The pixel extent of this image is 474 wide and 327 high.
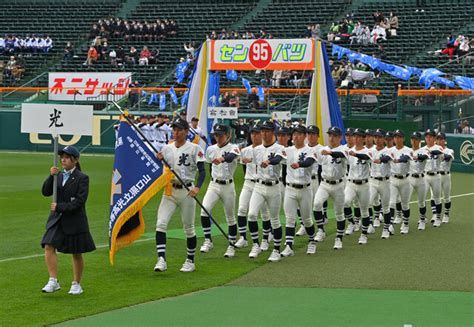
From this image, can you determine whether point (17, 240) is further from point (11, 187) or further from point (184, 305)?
point (11, 187)

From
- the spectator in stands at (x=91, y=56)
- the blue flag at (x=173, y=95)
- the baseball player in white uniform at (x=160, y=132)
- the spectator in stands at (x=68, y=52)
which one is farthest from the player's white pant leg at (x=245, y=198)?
the spectator in stands at (x=68, y=52)

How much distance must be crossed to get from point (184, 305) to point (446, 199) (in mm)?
10955

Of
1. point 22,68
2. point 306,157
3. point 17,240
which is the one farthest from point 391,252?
point 22,68

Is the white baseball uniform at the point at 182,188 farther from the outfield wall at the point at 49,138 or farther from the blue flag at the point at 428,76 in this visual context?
the outfield wall at the point at 49,138

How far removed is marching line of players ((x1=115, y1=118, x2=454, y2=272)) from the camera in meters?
13.8

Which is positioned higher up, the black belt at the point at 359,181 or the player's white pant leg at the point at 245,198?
the black belt at the point at 359,181

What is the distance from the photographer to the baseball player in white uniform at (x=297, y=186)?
49.3 feet

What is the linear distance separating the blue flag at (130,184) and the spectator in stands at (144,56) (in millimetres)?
32664

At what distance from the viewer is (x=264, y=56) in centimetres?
2748

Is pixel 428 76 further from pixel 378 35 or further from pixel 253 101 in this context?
pixel 378 35

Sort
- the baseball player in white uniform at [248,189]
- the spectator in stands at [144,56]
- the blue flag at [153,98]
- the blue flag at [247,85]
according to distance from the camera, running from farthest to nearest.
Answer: the spectator in stands at [144,56], the blue flag at [153,98], the blue flag at [247,85], the baseball player in white uniform at [248,189]

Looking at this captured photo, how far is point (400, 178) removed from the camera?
18.8 m

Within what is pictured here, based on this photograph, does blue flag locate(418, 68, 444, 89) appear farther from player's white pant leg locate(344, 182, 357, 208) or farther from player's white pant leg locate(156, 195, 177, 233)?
player's white pant leg locate(156, 195, 177, 233)

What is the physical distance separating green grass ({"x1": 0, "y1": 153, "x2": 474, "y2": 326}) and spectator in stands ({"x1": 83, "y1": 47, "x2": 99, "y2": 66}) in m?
28.6
